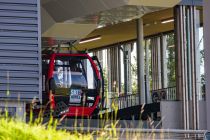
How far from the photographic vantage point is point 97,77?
25500 millimetres

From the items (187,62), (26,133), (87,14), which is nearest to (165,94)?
(187,62)

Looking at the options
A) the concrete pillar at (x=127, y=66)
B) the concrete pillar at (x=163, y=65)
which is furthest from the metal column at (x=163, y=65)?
the concrete pillar at (x=127, y=66)

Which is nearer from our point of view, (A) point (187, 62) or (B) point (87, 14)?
(B) point (87, 14)

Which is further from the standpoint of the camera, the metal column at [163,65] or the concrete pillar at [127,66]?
the concrete pillar at [127,66]

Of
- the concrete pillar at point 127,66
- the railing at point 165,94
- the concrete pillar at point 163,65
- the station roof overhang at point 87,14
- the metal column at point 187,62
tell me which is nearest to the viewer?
the station roof overhang at point 87,14

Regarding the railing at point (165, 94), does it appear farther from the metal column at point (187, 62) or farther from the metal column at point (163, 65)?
the metal column at point (187, 62)

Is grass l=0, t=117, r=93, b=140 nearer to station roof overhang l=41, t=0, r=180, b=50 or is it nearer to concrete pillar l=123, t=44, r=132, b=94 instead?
station roof overhang l=41, t=0, r=180, b=50

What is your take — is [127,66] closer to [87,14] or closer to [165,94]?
[165,94]

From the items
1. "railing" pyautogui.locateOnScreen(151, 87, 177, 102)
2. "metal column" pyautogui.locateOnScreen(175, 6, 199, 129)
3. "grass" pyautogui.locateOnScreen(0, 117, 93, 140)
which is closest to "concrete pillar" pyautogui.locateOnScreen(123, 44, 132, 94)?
"railing" pyautogui.locateOnScreen(151, 87, 177, 102)

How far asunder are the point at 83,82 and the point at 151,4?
4896 millimetres

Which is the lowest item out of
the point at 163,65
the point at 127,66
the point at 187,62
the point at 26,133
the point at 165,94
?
the point at 26,133

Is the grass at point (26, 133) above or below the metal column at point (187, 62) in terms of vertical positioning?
below

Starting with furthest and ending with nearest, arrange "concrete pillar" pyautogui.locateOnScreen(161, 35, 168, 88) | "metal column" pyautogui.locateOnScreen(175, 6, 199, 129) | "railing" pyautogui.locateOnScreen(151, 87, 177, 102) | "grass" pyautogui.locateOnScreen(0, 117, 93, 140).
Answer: "concrete pillar" pyautogui.locateOnScreen(161, 35, 168, 88), "railing" pyautogui.locateOnScreen(151, 87, 177, 102), "metal column" pyautogui.locateOnScreen(175, 6, 199, 129), "grass" pyautogui.locateOnScreen(0, 117, 93, 140)

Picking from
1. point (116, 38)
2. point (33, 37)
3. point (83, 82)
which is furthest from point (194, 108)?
point (116, 38)
